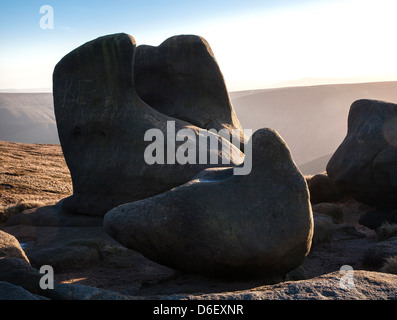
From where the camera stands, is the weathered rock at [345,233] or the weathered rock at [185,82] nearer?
the weathered rock at [345,233]

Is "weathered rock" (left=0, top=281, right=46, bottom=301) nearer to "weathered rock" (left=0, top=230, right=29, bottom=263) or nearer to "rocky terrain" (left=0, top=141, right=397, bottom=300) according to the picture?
"rocky terrain" (left=0, top=141, right=397, bottom=300)

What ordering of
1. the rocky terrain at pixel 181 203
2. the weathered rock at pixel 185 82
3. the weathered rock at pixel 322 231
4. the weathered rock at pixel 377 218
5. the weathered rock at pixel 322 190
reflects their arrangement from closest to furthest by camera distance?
the rocky terrain at pixel 181 203
the weathered rock at pixel 322 231
the weathered rock at pixel 377 218
the weathered rock at pixel 185 82
the weathered rock at pixel 322 190

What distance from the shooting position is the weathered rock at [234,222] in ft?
16.0

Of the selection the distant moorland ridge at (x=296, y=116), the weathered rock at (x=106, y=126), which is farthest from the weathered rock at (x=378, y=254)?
the distant moorland ridge at (x=296, y=116)

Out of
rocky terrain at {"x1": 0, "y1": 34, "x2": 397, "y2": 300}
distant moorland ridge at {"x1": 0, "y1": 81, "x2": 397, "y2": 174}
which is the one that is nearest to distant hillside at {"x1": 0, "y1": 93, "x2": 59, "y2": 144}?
distant moorland ridge at {"x1": 0, "y1": 81, "x2": 397, "y2": 174}

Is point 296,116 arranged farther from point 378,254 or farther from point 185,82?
point 378,254

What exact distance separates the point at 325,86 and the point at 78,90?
10843cm

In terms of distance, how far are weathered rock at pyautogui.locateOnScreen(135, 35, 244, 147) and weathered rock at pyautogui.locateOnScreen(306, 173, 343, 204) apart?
322 centimetres

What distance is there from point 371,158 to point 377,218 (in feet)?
4.79

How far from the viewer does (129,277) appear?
591cm

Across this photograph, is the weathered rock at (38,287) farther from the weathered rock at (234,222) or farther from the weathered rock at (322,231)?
the weathered rock at (322,231)

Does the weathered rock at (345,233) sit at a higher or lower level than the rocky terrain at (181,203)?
lower

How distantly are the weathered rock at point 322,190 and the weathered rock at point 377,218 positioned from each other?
2.04 meters

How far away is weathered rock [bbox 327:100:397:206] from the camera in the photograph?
9828 mm
